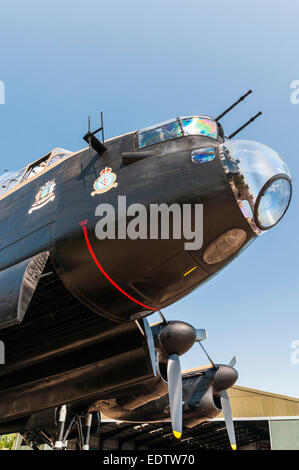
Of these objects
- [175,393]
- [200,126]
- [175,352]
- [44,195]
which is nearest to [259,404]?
[175,352]

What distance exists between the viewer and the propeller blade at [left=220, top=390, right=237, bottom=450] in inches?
504

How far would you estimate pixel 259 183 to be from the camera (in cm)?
473

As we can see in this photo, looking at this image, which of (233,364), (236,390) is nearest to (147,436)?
(236,390)

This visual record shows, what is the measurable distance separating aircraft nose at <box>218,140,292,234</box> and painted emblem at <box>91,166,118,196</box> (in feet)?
4.97

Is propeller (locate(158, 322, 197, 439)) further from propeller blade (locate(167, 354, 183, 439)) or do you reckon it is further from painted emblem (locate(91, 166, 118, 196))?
painted emblem (locate(91, 166, 118, 196))

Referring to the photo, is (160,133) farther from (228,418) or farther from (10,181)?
(228,418)

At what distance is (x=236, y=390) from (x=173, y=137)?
99.1 ft

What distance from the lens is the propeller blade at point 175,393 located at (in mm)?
9195

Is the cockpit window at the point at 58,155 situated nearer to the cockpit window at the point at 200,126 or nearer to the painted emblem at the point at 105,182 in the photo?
the painted emblem at the point at 105,182

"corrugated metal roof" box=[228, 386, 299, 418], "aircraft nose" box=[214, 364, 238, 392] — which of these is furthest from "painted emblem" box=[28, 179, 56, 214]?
"corrugated metal roof" box=[228, 386, 299, 418]

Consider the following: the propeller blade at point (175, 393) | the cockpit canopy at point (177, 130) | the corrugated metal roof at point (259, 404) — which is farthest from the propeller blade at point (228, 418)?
the corrugated metal roof at point (259, 404)

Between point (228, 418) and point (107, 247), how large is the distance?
10.0 meters

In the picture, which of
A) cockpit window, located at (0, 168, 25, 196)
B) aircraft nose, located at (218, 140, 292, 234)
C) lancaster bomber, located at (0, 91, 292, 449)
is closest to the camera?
aircraft nose, located at (218, 140, 292, 234)
